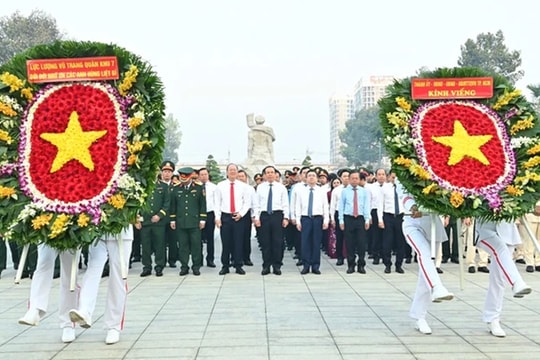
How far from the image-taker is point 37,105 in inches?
208

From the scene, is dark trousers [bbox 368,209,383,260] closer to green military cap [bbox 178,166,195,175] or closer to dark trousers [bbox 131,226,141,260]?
green military cap [bbox 178,166,195,175]

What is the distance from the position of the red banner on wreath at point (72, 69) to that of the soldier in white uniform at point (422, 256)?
284 cm

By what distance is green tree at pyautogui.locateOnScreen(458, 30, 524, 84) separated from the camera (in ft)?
170

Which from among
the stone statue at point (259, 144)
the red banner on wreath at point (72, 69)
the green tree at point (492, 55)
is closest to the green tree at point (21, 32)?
the stone statue at point (259, 144)

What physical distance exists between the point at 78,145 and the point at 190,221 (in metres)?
4.96

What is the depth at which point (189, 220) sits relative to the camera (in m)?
10.1

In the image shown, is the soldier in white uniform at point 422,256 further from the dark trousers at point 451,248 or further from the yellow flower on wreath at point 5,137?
the dark trousers at point 451,248

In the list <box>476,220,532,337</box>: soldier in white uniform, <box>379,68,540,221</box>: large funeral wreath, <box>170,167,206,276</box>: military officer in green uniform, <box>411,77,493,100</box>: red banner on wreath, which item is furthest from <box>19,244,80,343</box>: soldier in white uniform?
<box>170,167,206,276</box>: military officer in green uniform

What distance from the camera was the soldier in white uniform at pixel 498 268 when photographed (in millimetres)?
5586

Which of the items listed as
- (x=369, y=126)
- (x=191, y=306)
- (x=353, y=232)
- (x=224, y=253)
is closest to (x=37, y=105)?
(x=191, y=306)

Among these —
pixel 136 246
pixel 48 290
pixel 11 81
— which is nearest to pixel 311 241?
pixel 136 246

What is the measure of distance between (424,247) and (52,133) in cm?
342

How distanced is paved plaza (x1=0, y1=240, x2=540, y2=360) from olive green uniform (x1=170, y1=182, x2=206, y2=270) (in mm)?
1040

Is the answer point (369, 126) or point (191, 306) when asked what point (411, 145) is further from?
point (369, 126)
